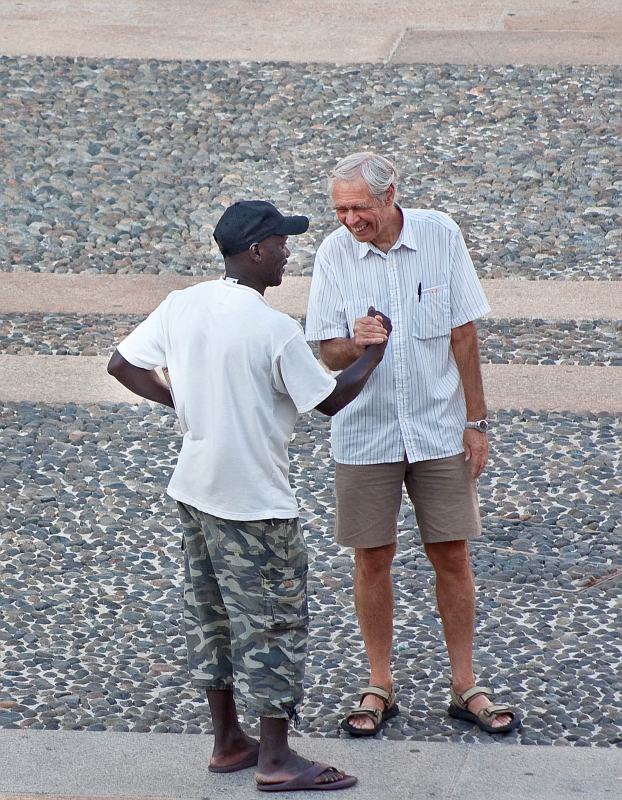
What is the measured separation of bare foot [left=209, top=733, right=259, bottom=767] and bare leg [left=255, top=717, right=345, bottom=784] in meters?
0.10

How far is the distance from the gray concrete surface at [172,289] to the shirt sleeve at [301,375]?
14.9 feet

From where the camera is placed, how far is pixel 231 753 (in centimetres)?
353

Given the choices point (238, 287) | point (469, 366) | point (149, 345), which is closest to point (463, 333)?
point (469, 366)

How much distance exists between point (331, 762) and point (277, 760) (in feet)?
0.79

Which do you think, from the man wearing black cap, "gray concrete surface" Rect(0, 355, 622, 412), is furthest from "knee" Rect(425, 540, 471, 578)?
"gray concrete surface" Rect(0, 355, 622, 412)

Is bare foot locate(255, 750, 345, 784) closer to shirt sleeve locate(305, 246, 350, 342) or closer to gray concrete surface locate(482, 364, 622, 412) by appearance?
shirt sleeve locate(305, 246, 350, 342)

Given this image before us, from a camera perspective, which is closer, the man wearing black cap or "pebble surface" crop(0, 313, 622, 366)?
the man wearing black cap

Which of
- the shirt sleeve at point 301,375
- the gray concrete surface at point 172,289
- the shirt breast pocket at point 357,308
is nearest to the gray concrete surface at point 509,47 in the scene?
the gray concrete surface at point 172,289

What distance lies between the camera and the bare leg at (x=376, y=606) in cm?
385

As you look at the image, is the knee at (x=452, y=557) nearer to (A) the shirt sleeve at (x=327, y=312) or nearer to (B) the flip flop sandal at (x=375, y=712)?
(B) the flip flop sandal at (x=375, y=712)

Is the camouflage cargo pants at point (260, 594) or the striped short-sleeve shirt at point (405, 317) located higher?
the striped short-sleeve shirt at point (405, 317)

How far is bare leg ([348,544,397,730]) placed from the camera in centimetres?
385

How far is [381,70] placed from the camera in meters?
13.1

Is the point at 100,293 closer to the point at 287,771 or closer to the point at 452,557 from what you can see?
the point at 452,557
